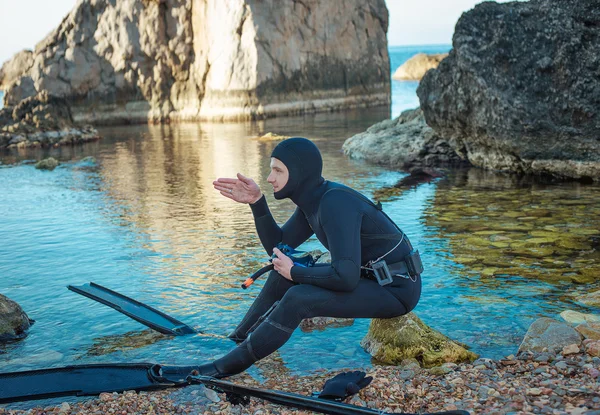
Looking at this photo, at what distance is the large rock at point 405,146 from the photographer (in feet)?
56.2

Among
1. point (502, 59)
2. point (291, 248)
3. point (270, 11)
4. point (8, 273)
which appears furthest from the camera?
point (270, 11)

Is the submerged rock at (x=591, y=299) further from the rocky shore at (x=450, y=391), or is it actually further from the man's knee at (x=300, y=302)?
the man's knee at (x=300, y=302)

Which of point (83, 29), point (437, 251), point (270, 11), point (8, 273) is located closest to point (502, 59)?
point (437, 251)

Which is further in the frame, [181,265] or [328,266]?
[181,265]

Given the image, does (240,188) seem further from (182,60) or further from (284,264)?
(182,60)

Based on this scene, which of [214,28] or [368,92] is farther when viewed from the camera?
[368,92]

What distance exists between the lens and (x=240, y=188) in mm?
5590

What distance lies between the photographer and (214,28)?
41.2 metres

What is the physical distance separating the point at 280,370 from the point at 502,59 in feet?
33.1

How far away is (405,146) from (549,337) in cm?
1258

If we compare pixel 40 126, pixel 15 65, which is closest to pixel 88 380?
pixel 40 126

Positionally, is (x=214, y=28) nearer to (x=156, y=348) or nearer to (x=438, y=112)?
(x=438, y=112)

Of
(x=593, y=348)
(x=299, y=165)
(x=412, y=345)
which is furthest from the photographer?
(x=412, y=345)

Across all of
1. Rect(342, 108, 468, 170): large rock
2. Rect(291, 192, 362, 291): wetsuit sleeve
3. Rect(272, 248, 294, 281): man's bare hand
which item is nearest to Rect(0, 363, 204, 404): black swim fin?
Rect(272, 248, 294, 281): man's bare hand
